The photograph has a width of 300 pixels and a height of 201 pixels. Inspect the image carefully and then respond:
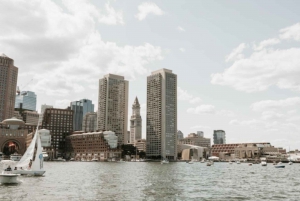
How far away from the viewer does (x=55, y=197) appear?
44.7 m

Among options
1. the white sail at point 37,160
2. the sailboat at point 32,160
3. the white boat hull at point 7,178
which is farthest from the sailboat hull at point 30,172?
the white boat hull at point 7,178

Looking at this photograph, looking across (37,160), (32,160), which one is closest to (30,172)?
(32,160)

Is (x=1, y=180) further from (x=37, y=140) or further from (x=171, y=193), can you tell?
(x=171, y=193)

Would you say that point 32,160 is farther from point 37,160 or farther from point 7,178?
point 7,178

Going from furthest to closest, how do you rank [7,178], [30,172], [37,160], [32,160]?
[37,160] → [30,172] → [32,160] → [7,178]

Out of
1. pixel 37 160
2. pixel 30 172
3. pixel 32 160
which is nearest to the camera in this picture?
pixel 32 160

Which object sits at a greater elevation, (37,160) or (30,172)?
(37,160)

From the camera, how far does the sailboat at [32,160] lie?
74769 millimetres

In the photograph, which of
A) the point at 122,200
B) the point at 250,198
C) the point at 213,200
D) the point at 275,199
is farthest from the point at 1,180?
the point at 275,199

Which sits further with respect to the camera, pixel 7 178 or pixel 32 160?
pixel 32 160

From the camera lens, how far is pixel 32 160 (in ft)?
248

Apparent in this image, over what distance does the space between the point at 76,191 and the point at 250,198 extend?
27.3m

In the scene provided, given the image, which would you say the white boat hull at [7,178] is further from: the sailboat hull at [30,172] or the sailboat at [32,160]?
the sailboat hull at [30,172]

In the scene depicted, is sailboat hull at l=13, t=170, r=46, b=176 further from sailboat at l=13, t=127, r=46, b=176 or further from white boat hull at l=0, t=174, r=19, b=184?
white boat hull at l=0, t=174, r=19, b=184
